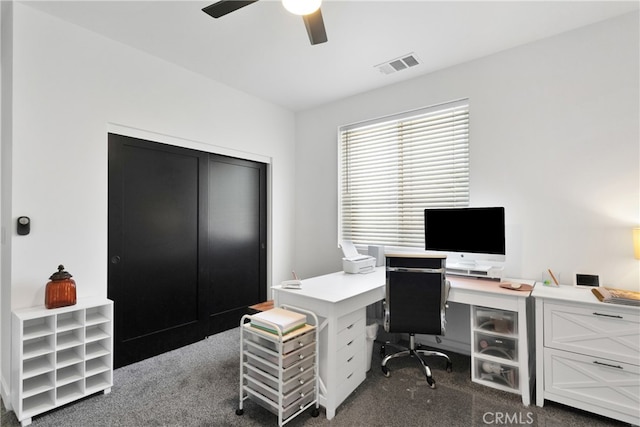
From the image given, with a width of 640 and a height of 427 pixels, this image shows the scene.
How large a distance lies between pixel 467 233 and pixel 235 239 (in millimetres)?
2589

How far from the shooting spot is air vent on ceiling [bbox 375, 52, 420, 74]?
3010 mm

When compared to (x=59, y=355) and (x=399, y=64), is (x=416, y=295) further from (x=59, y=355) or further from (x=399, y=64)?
(x=59, y=355)

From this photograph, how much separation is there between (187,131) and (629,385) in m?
4.11

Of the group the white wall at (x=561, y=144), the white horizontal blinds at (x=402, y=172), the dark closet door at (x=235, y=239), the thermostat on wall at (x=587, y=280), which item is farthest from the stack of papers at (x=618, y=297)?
the dark closet door at (x=235, y=239)

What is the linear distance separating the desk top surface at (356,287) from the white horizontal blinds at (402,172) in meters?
0.84

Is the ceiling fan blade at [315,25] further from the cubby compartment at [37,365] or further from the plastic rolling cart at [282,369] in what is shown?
the cubby compartment at [37,365]

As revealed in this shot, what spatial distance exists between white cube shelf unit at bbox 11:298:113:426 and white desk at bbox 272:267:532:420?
1403 mm

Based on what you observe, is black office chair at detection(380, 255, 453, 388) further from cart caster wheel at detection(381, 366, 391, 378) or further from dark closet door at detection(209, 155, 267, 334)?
dark closet door at detection(209, 155, 267, 334)

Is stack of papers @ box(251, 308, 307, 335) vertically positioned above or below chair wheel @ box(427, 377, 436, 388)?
above

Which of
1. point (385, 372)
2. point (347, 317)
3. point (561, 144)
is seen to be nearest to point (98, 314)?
point (347, 317)

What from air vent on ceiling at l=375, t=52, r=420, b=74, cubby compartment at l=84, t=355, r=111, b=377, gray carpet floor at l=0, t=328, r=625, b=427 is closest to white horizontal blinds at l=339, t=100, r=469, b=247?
air vent on ceiling at l=375, t=52, r=420, b=74

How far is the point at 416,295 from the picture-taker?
2.53m

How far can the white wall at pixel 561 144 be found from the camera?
7.93 ft

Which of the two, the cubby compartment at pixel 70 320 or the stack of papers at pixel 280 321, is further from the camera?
the cubby compartment at pixel 70 320
